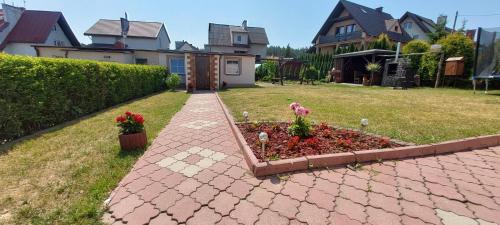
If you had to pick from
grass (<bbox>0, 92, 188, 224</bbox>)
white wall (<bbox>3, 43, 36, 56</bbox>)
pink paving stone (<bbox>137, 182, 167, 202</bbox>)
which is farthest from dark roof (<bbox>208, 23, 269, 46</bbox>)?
pink paving stone (<bbox>137, 182, 167, 202</bbox>)

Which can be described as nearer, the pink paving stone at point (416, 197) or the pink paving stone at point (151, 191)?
the pink paving stone at point (416, 197)

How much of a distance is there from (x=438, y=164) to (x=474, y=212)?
1.15 meters

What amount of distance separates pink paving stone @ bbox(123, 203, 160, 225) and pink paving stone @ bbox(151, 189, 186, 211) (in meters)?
0.06

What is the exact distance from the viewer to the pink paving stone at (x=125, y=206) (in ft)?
6.68

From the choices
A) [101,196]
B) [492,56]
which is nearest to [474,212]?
[101,196]

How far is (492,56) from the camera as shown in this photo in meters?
9.94

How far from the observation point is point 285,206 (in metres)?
2.13

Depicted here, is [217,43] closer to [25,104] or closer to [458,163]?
[25,104]

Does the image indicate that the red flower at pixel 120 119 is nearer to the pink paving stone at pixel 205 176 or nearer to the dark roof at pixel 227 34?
the pink paving stone at pixel 205 176

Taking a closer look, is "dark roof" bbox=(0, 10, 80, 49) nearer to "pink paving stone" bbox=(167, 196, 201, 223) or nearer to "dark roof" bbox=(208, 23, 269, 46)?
"dark roof" bbox=(208, 23, 269, 46)

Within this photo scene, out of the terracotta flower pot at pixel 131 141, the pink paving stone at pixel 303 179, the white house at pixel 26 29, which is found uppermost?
the white house at pixel 26 29

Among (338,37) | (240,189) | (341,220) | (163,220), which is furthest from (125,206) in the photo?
(338,37)

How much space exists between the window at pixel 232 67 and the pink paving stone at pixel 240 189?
14927 mm

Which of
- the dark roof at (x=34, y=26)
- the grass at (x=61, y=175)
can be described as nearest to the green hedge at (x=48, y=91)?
the grass at (x=61, y=175)
